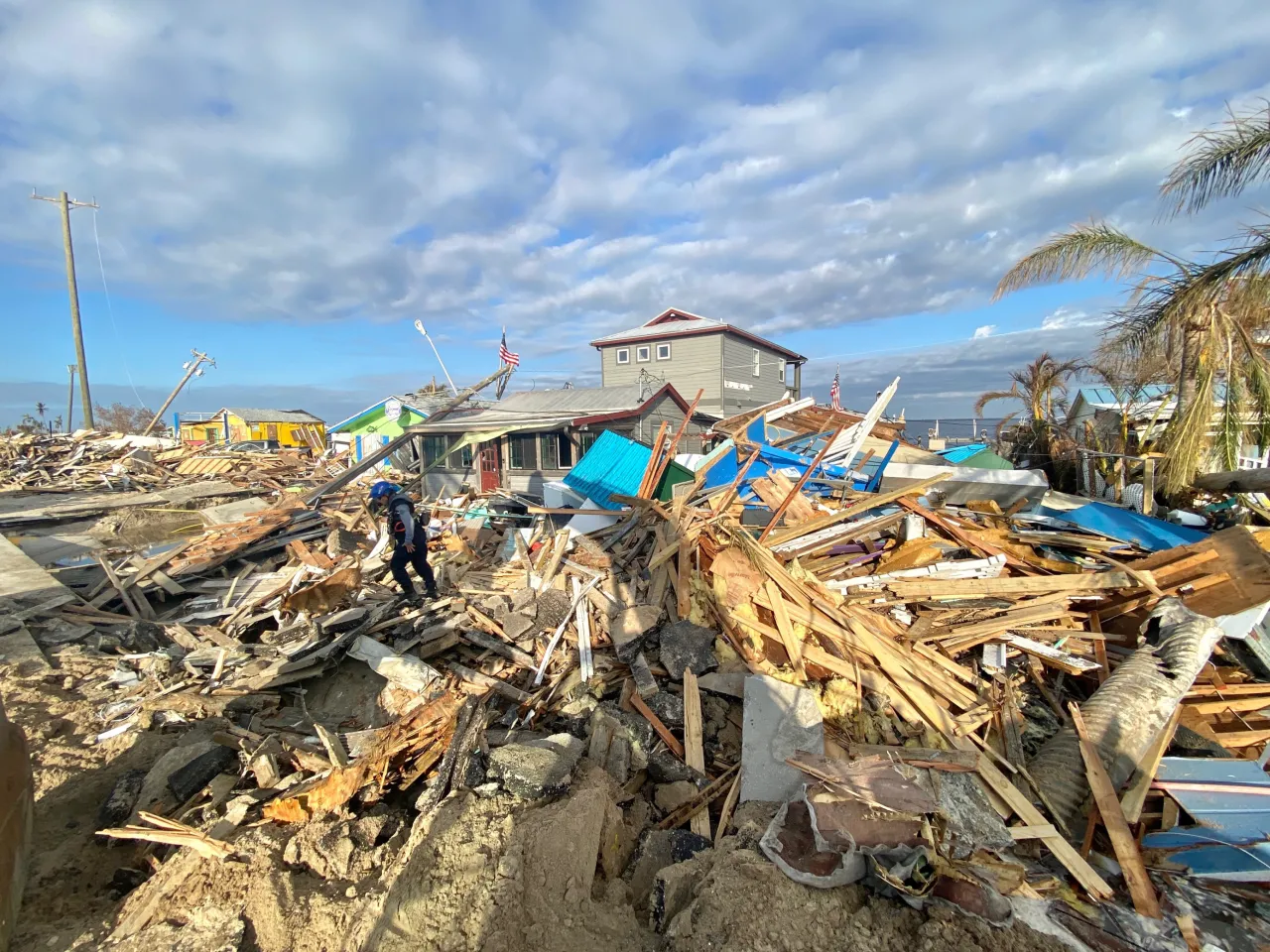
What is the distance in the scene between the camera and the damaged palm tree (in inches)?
148

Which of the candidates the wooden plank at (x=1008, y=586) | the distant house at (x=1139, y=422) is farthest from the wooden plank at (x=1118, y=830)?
the distant house at (x=1139, y=422)

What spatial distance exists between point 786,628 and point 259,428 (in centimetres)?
4135

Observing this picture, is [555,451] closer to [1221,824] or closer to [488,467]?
[488,467]

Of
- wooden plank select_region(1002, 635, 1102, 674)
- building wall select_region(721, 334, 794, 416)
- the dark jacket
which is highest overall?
building wall select_region(721, 334, 794, 416)

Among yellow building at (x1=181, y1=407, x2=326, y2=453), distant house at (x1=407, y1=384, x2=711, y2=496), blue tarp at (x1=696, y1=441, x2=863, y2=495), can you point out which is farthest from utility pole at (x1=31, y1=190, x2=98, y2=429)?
blue tarp at (x1=696, y1=441, x2=863, y2=495)

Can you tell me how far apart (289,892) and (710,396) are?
2560 centimetres

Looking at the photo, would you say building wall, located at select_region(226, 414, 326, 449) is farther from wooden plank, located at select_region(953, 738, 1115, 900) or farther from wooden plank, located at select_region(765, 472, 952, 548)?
wooden plank, located at select_region(953, 738, 1115, 900)

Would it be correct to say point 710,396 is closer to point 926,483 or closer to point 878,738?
point 926,483

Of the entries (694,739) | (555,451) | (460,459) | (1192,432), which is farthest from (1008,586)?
(460,459)

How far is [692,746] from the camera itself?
167 inches

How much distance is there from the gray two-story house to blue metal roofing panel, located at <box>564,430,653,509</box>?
1547 centimetres

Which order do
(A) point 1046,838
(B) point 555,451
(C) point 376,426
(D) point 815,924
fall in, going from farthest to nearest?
(C) point 376,426 → (B) point 555,451 → (A) point 1046,838 → (D) point 815,924

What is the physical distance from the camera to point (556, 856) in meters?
3.14

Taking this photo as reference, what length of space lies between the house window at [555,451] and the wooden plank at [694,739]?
12624mm
